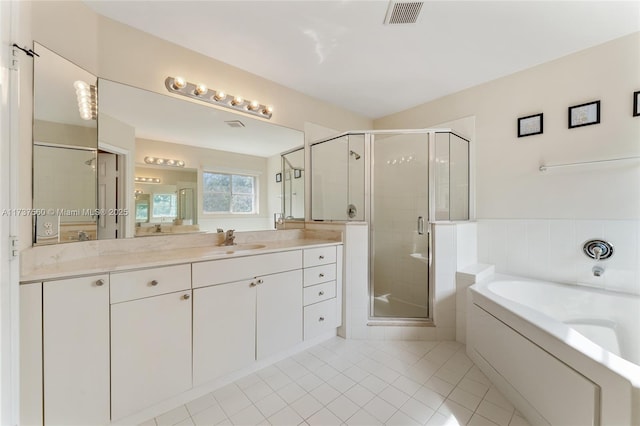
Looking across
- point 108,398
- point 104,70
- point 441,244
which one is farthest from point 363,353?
point 104,70

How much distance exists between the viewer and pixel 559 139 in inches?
82.1

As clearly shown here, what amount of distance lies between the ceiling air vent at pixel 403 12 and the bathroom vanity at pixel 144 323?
1803 millimetres

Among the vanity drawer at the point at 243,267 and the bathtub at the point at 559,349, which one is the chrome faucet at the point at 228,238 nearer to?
the vanity drawer at the point at 243,267

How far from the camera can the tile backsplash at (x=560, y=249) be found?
181cm

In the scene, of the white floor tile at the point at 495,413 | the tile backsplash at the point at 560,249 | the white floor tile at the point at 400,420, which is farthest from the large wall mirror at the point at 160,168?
the tile backsplash at the point at 560,249

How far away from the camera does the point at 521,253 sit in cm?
227

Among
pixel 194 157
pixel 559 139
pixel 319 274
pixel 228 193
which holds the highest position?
pixel 559 139

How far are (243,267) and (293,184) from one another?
1240 millimetres

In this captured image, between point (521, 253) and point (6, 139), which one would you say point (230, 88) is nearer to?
point (6, 139)

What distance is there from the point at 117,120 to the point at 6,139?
77 centimetres

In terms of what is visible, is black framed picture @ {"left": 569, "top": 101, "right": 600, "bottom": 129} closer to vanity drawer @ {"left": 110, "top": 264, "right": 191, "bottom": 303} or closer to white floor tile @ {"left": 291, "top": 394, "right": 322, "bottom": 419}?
white floor tile @ {"left": 291, "top": 394, "right": 322, "bottom": 419}

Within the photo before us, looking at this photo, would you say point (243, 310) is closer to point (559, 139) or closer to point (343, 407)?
point (343, 407)

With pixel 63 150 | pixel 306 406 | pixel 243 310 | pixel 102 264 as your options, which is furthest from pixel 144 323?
pixel 63 150

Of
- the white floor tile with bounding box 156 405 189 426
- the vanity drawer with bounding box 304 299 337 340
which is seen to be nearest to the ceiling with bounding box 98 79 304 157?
the vanity drawer with bounding box 304 299 337 340
